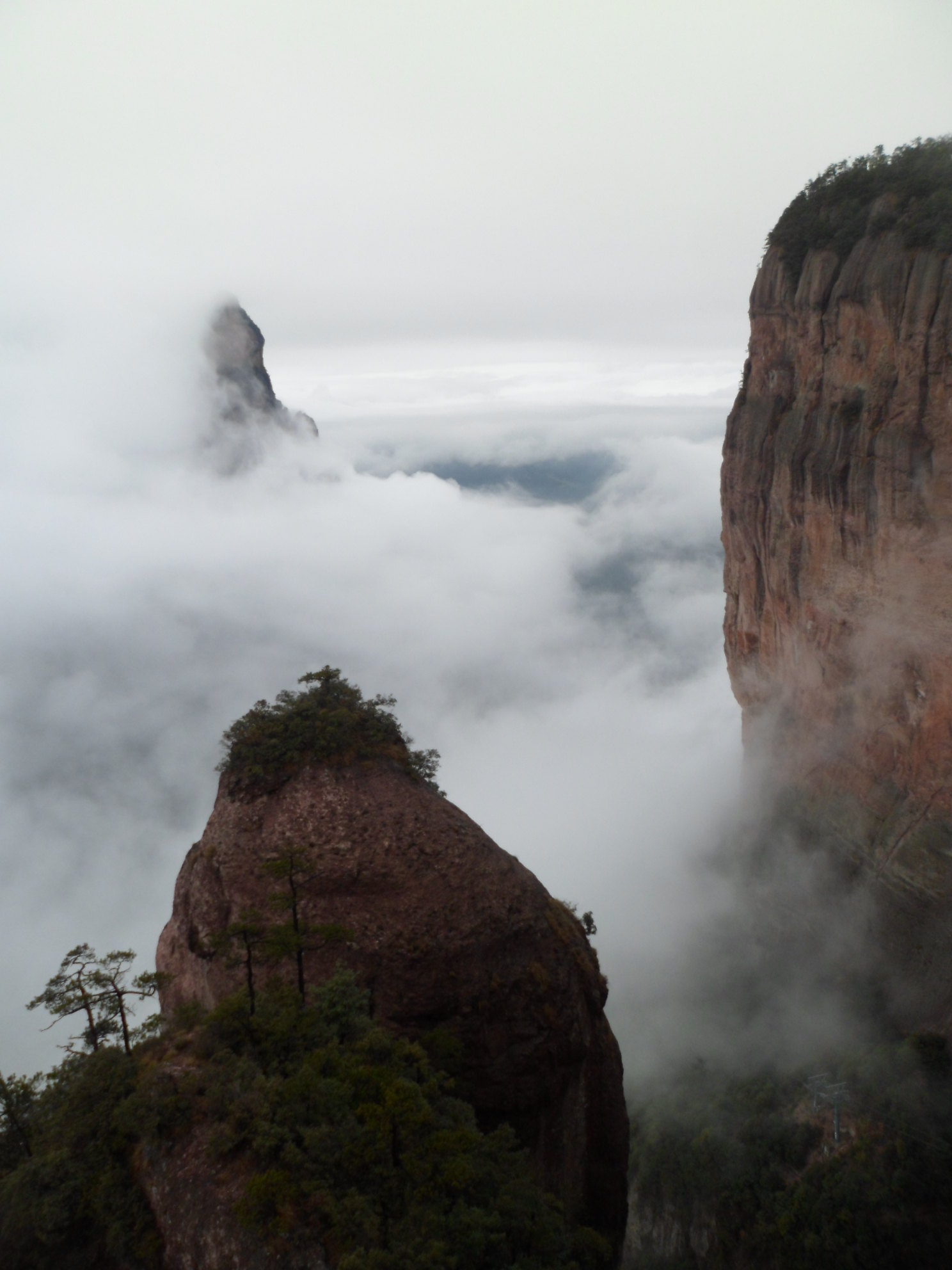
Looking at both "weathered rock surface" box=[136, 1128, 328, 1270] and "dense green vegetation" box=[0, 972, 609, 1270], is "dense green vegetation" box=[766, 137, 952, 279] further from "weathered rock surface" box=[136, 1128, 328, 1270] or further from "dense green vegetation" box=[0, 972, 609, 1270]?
"weathered rock surface" box=[136, 1128, 328, 1270]

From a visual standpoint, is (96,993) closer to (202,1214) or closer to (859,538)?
(202,1214)

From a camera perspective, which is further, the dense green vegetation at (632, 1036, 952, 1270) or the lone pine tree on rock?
the dense green vegetation at (632, 1036, 952, 1270)

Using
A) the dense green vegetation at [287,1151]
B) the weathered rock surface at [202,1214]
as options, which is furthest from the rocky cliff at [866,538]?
the weathered rock surface at [202,1214]

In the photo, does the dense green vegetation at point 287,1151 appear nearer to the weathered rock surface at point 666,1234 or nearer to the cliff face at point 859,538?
the weathered rock surface at point 666,1234

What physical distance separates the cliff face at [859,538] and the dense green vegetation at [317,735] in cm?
2158

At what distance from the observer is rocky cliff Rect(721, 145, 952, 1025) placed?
28.8 metres

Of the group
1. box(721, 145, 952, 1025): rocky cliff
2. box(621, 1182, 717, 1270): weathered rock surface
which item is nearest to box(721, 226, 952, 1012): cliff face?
box(721, 145, 952, 1025): rocky cliff

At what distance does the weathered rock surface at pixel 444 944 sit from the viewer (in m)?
17.1

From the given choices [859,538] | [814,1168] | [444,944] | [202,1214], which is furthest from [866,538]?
[202,1214]

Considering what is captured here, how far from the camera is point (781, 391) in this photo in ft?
120

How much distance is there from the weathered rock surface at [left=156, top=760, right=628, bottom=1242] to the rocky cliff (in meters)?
18.4

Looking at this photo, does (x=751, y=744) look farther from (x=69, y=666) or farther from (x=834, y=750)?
(x=69, y=666)

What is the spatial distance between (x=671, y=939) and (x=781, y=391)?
33797 mm

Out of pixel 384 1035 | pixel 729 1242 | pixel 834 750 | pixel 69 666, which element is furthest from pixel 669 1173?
pixel 69 666
